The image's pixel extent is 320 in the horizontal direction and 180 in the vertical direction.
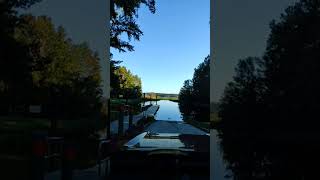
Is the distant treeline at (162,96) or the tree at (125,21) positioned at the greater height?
the tree at (125,21)

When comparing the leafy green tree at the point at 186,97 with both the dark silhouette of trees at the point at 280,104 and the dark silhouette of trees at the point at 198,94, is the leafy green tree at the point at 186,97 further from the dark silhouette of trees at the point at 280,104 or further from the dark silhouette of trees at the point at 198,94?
the dark silhouette of trees at the point at 280,104

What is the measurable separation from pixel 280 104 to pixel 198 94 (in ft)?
1.27

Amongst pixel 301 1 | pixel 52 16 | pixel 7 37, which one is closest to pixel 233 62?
pixel 301 1

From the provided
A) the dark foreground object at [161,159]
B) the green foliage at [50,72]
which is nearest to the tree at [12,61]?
the green foliage at [50,72]

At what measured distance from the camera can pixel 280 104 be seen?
90.4 inches

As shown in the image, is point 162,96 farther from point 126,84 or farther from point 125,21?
point 125,21

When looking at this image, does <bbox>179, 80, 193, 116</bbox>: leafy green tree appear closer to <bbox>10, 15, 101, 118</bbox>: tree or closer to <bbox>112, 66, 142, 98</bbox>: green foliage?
<bbox>112, 66, 142, 98</bbox>: green foliage

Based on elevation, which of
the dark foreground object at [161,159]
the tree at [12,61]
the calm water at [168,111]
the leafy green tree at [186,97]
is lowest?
the dark foreground object at [161,159]

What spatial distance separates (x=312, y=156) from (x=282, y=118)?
0.22 metres

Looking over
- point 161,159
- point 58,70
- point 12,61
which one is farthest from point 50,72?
point 161,159

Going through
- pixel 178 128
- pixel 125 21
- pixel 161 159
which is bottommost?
pixel 161 159

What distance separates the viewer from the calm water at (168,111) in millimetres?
2441

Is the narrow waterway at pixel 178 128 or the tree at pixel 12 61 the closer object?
the tree at pixel 12 61

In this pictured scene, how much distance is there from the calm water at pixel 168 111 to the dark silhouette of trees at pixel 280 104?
0.23 meters
